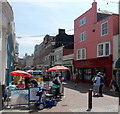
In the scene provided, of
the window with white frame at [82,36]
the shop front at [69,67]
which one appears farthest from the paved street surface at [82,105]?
the shop front at [69,67]

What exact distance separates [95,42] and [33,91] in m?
15.3

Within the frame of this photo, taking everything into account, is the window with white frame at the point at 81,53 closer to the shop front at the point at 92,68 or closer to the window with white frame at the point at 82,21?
the shop front at the point at 92,68

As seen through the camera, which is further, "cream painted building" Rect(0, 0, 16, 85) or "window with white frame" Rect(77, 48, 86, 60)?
"window with white frame" Rect(77, 48, 86, 60)

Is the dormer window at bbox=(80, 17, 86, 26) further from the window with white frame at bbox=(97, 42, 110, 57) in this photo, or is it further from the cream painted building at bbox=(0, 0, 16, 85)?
the cream painted building at bbox=(0, 0, 16, 85)

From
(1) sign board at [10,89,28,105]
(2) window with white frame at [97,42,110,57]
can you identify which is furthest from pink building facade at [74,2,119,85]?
(1) sign board at [10,89,28,105]

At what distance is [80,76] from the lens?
2684 centimetres

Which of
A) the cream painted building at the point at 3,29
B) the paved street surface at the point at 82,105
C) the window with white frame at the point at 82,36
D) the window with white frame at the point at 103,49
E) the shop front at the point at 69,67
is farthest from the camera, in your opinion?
the shop front at the point at 69,67

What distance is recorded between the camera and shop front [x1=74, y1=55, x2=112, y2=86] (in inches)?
747

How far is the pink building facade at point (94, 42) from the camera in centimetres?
1908

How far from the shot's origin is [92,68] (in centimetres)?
2292

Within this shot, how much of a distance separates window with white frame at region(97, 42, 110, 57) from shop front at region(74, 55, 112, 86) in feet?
2.03

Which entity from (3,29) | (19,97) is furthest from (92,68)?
(19,97)

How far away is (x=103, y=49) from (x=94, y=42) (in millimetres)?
2739

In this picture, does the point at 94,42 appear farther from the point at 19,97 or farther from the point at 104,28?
the point at 19,97
